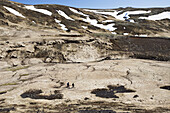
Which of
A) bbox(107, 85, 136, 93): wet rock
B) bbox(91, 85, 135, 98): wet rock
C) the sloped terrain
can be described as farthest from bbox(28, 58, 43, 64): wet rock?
bbox(107, 85, 136, 93): wet rock

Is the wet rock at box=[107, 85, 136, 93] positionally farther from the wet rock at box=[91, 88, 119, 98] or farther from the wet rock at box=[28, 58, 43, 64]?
the wet rock at box=[28, 58, 43, 64]

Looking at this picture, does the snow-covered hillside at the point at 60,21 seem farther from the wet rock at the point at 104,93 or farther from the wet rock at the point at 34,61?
the wet rock at the point at 104,93

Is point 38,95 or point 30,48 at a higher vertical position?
point 30,48

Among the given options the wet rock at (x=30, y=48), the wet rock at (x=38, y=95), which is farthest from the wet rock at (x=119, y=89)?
the wet rock at (x=30, y=48)

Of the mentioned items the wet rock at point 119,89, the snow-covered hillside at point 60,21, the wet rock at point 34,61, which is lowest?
the wet rock at point 119,89

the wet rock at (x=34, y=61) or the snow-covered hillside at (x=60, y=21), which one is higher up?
the snow-covered hillside at (x=60, y=21)

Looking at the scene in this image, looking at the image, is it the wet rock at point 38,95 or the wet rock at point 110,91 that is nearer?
the wet rock at point 38,95

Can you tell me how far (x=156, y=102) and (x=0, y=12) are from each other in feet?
145

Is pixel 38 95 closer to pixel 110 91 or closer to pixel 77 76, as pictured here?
pixel 77 76

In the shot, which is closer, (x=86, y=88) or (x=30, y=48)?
(x=86, y=88)

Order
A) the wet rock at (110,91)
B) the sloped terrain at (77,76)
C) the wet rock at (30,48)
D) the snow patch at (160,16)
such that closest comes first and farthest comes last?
the sloped terrain at (77,76) → the wet rock at (110,91) → the wet rock at (30,48) → the snow patch at (160,16)

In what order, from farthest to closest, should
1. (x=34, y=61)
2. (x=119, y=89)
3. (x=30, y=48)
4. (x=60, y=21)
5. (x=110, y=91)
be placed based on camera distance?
(x=60, y=21), (x=30, y=48), (x=34, y=61), (x=119, y=89), (x=110, y=91)

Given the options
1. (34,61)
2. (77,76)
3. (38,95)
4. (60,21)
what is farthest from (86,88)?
(60,21)

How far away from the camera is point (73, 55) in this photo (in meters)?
29.1
